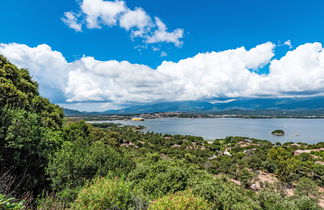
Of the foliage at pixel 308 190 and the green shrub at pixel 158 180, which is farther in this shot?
the foliage at pixel 308 190

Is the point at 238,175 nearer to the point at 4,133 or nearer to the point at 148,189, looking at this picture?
the point at 148,189

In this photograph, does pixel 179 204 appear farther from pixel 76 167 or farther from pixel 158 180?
pixel 76 167

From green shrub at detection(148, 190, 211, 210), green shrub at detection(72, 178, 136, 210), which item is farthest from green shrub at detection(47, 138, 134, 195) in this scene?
green shrub at detection(148, 190, 211, 210)

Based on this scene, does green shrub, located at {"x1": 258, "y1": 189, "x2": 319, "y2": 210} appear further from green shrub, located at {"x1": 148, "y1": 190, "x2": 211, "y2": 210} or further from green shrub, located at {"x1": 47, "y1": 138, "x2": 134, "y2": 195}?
green shrub, located at {"x1": 47, "y1": 138, "x2": 134, "y2": 195}

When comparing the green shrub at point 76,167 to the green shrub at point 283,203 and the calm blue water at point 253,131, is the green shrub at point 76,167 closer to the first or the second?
the green shrub at point 283,203

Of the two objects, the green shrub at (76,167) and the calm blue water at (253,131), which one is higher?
the green shrub at (76,167)

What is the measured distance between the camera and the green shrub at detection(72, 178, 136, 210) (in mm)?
6160

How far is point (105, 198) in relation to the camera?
6.33 meters

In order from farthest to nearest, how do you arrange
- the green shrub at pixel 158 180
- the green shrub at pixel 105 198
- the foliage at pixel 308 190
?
the foliage at pixel 308 190
the green shrub at pixel 158 180
the green shrub at pixel 105 198

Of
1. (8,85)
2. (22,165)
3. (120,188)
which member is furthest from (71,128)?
(120,188)

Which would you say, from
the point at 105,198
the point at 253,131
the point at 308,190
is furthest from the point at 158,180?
the point at 253,131

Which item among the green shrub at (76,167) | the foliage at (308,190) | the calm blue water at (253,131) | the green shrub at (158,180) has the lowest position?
the calm blue water at (253,131)

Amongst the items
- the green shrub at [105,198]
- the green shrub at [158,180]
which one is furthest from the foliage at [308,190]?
the green shrub at [105,198]

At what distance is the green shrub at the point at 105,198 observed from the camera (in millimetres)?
6160
